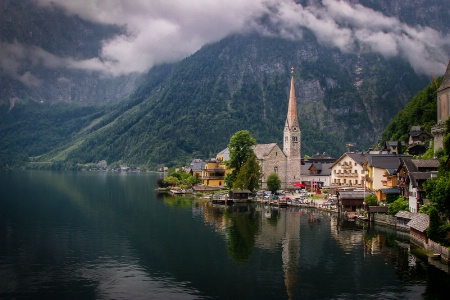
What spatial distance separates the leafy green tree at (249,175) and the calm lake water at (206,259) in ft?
93.6

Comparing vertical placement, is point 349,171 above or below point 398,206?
above

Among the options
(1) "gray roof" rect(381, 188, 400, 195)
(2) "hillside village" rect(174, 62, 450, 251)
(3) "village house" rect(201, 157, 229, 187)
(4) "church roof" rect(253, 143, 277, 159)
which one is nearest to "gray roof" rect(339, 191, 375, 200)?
(2) "hillside village" rect(174, 62, 450, 251)

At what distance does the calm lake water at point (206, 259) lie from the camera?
38719mm

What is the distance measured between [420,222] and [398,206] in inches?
591

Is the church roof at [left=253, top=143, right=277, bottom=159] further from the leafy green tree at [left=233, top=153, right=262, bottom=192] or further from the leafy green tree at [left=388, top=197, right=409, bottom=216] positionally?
the leafy green tree at [left=388, top=197, right=409, bottom=216]

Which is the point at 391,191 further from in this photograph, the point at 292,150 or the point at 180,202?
the point at 292,150

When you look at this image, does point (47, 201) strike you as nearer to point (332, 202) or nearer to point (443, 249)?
point (332, 202)

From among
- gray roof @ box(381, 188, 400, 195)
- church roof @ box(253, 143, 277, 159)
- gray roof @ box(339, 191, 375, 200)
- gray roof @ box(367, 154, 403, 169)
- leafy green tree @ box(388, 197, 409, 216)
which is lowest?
leafy green tree @ box(388, 197, 409, 216)

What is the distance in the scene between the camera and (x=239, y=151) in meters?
120

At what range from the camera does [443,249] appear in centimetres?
4581

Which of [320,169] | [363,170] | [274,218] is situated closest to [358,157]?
[363,170]

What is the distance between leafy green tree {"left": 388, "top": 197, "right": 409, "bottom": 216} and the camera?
67.6 metres

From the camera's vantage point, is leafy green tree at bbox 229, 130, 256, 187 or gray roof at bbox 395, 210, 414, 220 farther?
leafy green tree at bbox 229, 130, 256, 187

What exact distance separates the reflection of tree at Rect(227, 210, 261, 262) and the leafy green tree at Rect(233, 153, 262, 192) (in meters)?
23.1
